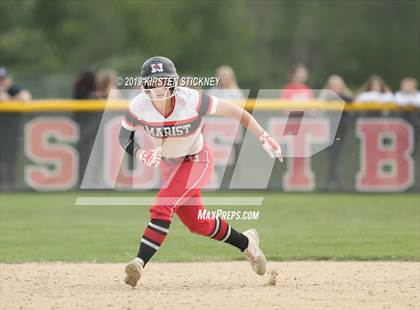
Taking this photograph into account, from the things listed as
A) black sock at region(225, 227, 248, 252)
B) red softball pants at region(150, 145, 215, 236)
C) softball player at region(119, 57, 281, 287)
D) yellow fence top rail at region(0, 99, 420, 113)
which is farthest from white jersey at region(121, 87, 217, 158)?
yellow fence top rail at region(0, 99, 420, 113)

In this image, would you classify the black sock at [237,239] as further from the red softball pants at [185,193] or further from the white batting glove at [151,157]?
the white batting glove at [151,157]

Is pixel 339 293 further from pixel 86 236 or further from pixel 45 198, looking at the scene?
pixel 45 198

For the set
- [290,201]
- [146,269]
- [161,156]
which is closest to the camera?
[161,156]

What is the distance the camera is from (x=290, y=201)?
17.1 metres

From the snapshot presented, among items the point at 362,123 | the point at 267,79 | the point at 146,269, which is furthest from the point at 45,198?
the point at 267,79

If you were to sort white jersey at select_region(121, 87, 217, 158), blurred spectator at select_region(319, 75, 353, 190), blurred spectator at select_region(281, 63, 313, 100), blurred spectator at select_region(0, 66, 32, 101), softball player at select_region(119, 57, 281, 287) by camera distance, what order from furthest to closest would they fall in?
1. blurred spectator at select_region(0, 66, 32, 101)
2. blurred spectator at select_region(281, 63, 313, 100)
3. blurred spectator at select_region(319, 75, 353, 190)
4. white jersey at select_region(121, 87, 217, 158)
5. softball player at select_region(119, 57, 281, 287)

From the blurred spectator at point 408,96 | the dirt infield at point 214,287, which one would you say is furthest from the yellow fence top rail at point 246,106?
the dirt infield at point 214,287

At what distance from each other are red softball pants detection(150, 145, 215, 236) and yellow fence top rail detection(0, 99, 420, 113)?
27.4ft

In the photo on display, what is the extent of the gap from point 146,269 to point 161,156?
1.87m

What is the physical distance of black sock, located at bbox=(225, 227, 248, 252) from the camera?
30.5 ft

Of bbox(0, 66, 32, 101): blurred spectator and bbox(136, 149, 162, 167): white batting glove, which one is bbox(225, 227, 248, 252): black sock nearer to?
bbox(136, 149, 162, 167): white batting glove

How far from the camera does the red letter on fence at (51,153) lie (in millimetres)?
17672

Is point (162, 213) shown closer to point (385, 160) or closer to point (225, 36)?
point (385, 160)

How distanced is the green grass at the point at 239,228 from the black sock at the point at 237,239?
2078mm
